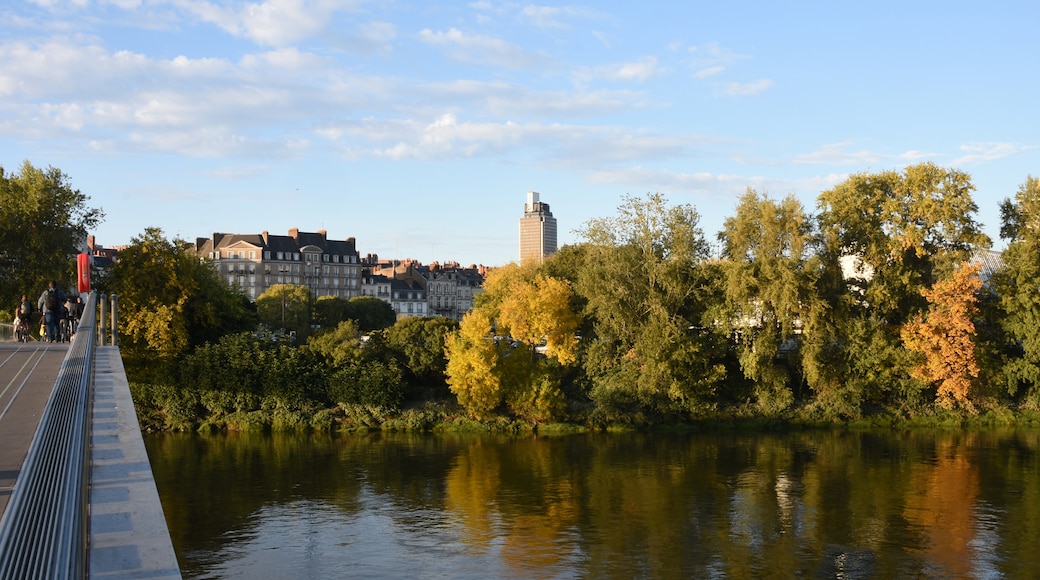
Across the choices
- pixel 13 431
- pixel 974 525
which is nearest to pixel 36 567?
pixel 13 431

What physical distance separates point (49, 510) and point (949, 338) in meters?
50.3

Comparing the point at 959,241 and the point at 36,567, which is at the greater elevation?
the point at 959,241

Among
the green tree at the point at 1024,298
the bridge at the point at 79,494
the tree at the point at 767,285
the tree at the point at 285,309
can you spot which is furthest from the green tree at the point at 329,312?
the bridge at the point at 79,494

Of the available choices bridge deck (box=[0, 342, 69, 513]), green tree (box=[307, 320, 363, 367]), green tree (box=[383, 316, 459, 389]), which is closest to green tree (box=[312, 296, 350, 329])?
green tree (box=[307, 320, 363, 367])

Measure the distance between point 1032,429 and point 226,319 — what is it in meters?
46.5

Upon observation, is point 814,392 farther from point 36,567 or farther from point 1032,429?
point 36,567

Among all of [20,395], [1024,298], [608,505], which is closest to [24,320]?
[20,395]

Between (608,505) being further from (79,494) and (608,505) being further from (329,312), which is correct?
(329,312)

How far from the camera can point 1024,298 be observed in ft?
164

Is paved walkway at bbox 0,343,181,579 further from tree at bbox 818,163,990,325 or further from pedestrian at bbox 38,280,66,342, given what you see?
tree at bbox 818,163,990,325

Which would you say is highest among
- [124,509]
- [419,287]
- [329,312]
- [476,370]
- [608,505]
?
[419,287]

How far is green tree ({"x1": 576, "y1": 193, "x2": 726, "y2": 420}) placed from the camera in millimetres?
50000

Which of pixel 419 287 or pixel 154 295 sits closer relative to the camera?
pixel 154 295

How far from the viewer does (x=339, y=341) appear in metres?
54.2
